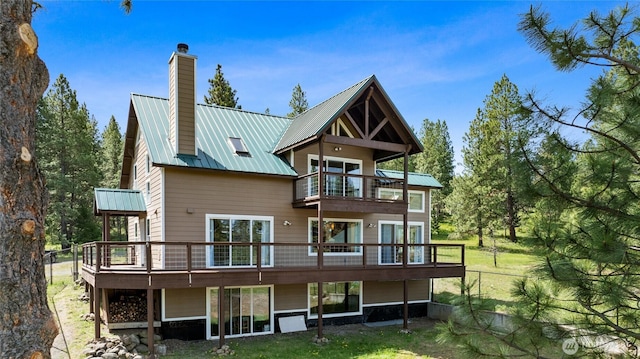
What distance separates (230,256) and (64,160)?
2438cm

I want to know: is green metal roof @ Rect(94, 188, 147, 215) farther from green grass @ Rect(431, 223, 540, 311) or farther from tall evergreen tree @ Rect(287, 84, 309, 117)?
tall evergreen tree @ Rect(287, 84, 309, 117)

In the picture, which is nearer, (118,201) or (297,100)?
(118,201)

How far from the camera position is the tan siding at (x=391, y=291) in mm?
14177

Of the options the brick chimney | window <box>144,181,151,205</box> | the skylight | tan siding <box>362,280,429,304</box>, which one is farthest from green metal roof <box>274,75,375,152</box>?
tan siding <box>362,280,429,304</box>

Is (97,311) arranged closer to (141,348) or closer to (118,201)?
(141,348)

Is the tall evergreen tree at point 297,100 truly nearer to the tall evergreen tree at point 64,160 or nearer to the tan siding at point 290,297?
the tall evergreen tree at point 64,160

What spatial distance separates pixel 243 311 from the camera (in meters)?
12.0

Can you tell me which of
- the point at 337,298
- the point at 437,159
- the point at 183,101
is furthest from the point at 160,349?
the point at 437,159

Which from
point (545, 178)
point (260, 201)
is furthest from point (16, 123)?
point (260, 201)

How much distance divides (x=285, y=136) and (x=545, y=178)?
1120cm

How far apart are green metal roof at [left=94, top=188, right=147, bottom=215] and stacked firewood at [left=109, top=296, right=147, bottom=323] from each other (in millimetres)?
2636

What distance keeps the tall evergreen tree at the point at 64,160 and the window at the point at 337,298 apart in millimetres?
21668

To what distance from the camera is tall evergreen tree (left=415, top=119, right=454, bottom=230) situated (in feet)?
124

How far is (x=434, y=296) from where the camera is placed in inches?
637
